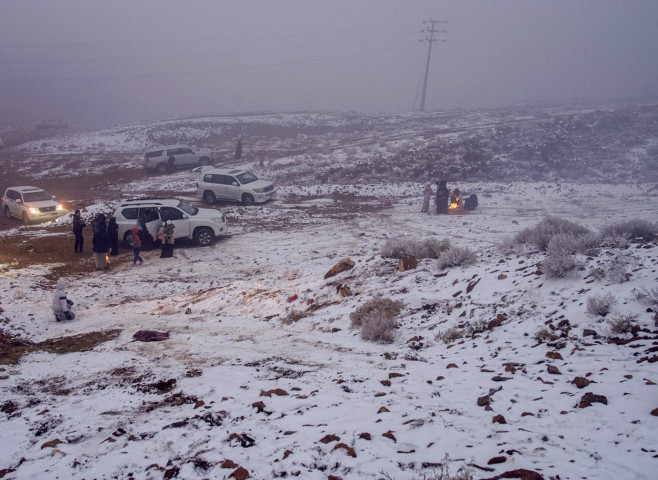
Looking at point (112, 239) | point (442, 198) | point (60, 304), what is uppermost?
point (442, 198)

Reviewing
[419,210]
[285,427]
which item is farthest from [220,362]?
[419,210]

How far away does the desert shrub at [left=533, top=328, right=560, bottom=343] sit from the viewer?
5387 millimetres

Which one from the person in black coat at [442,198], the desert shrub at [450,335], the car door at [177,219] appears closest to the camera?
the desert shrub at [450,335]

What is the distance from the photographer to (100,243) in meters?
12.1

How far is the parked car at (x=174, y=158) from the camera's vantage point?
28.7 m

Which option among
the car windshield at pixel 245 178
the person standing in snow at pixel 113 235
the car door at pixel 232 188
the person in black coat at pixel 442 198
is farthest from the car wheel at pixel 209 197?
the person in black coat at pixel 442 198

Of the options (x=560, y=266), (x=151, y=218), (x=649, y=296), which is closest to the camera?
(x=649, y=296)

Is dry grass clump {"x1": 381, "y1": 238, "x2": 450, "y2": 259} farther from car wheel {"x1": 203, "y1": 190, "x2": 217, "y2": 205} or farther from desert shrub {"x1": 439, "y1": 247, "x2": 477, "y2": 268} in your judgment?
car wheel {"x1": 203, "y1": 190, "x2": 217, "y2": 205}

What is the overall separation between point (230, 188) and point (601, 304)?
17.5 m

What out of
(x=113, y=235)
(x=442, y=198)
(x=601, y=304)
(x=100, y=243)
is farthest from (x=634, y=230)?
(x=113, y=235)

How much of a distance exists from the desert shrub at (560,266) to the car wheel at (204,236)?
1097 centimetres

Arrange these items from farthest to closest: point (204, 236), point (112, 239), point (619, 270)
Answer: point (204, 236) < point (112, 239) < point (619, 270)

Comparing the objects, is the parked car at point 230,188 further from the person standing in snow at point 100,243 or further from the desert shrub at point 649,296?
the desert shrub at point 649,296

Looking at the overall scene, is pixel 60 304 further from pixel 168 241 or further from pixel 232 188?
pixel 232 188
